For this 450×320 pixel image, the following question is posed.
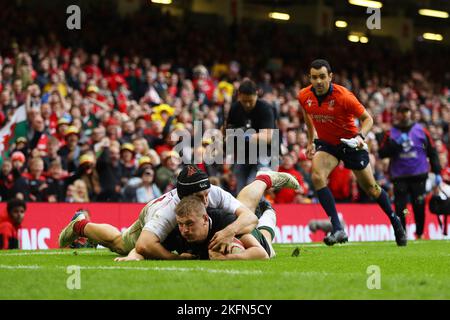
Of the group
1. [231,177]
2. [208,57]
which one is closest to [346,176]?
[231,177]

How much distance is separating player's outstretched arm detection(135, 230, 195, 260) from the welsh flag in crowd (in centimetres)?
865

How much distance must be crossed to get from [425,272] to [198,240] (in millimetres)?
2169

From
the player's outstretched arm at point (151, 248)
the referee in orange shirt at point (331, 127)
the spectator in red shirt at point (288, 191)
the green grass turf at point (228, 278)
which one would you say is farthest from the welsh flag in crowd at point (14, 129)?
the player's outstretched arm at point (151, 248)

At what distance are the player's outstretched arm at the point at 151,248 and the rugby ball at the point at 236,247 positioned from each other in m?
0.59

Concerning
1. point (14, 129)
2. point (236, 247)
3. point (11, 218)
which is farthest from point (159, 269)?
point (14, 129)

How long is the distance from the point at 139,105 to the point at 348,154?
32.1 ft

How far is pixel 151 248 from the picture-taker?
31.9 feet

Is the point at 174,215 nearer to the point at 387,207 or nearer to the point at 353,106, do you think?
the point at 353,106

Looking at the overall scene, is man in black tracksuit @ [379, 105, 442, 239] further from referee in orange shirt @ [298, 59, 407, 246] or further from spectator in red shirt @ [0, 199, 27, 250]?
spectator in red shirt @ [0, 199, 27, 250]

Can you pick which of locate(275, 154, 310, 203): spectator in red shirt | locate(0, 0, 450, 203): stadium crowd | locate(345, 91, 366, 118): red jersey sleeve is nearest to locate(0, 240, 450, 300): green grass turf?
locate(345, 91, 366, 118): red jersey sleeve

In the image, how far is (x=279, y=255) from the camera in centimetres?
1145

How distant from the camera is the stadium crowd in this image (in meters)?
17.9

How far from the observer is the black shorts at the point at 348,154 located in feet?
44.0

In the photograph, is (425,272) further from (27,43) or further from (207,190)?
(27,43)
